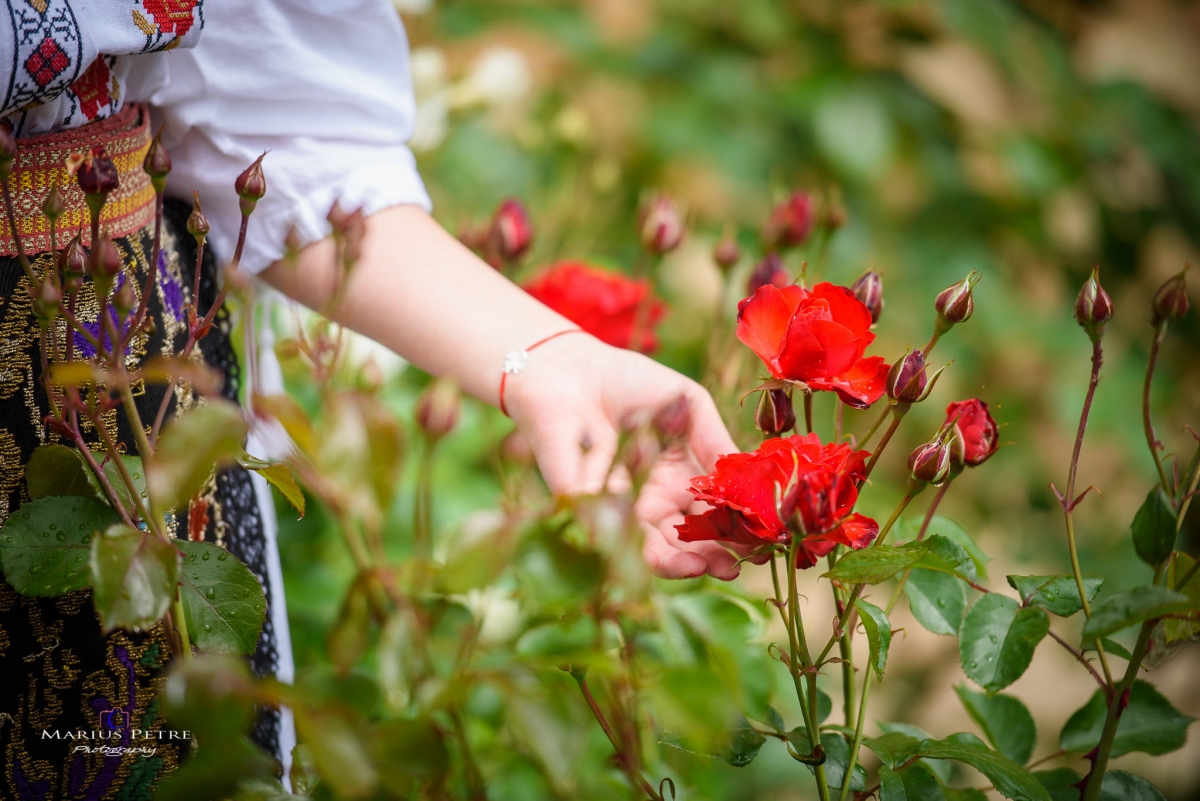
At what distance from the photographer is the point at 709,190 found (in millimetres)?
1591

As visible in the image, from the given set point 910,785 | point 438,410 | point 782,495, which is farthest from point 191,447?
point 910,785

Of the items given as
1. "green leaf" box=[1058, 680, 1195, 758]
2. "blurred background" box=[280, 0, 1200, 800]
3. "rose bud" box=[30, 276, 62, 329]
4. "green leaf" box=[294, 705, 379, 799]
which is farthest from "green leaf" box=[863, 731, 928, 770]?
"blurred background" box=[280, 0, 1200, 800]

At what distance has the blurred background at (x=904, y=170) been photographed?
114cm

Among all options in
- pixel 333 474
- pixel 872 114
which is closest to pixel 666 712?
pixel 333 474

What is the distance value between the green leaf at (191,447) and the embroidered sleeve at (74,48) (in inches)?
8.2

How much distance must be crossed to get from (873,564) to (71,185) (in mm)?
374

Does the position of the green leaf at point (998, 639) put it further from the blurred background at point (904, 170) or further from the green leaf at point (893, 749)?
the blurred background at point (904, 170)

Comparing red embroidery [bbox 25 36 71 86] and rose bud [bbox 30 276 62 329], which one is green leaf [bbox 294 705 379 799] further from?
red embroidery [bbox 25 36 71 86]

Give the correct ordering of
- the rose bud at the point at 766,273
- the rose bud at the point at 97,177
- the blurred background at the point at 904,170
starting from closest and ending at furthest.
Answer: the rose bud at the point at 97,177
the rose bud at the point at 766,273
the blurred background at the point at 904,170

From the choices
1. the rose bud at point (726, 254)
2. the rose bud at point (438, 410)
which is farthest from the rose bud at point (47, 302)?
the rose bud at point (726, 254)

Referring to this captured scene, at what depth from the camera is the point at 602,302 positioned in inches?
24.2

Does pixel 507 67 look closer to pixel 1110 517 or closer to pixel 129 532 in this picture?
pixel 129 532

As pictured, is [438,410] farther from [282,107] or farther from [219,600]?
[282,107]

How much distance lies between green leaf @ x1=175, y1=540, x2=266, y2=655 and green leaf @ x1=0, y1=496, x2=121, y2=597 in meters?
0.03
